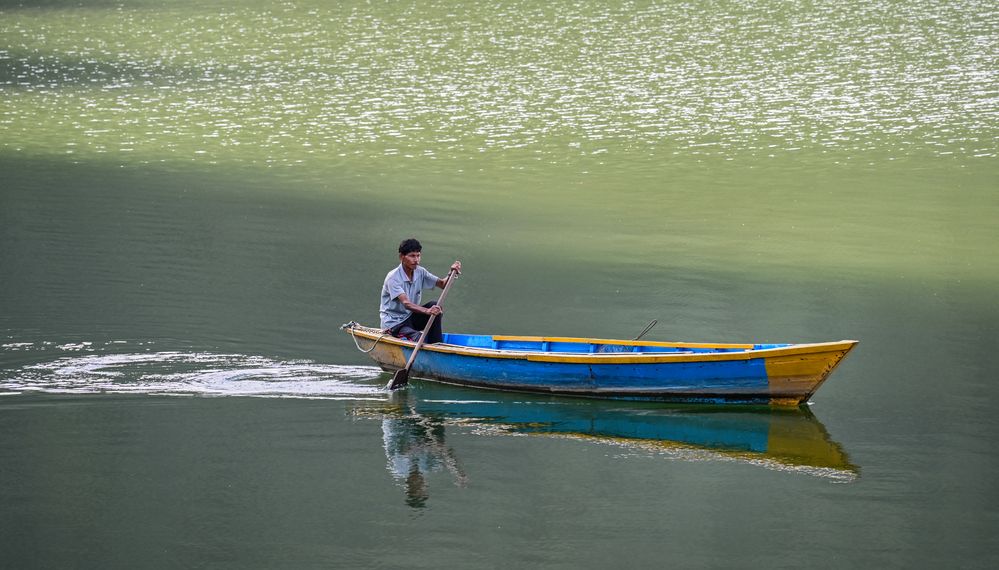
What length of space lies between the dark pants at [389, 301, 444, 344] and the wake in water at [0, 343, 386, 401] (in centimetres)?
43

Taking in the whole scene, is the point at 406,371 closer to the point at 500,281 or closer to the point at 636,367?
the point at 636,367

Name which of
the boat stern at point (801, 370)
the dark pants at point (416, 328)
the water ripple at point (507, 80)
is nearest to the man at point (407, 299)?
the dark pants at point (416, 328)

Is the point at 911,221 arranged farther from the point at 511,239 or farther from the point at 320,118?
→ the point at 320,118

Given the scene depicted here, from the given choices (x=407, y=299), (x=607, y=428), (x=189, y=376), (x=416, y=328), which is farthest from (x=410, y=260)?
(x=607, y=428)

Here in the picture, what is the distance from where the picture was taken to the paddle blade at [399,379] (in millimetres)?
11242

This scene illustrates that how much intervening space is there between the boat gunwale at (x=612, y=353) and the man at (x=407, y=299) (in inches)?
6.6

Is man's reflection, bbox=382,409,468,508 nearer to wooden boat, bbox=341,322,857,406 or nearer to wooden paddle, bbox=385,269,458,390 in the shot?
wooden paddle, bbox=385,269,458,390

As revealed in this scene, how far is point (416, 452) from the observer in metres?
9.73

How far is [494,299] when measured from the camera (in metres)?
14.3

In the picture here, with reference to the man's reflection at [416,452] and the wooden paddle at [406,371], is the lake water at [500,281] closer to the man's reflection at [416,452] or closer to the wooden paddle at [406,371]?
the man's reflection at [416,452]

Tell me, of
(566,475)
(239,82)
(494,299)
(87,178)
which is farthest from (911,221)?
(239,82)

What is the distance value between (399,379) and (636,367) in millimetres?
2051

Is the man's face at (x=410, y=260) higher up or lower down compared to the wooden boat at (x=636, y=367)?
higher up

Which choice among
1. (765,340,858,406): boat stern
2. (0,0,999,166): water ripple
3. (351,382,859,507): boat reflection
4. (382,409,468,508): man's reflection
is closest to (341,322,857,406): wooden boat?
(765,340,858,406): boat stern
